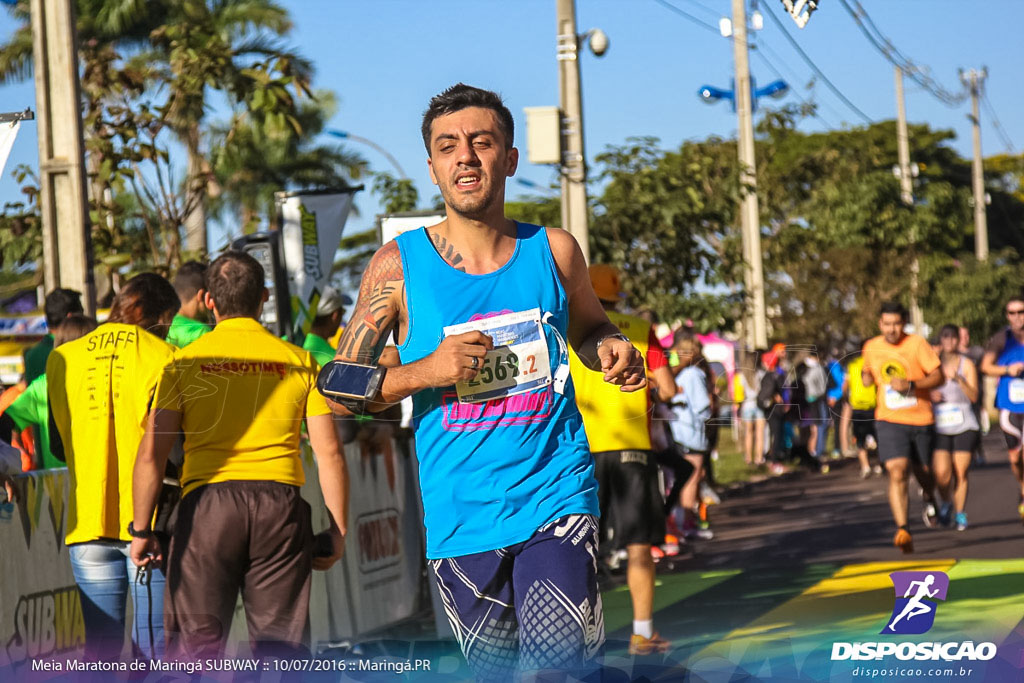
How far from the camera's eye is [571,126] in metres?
11.6

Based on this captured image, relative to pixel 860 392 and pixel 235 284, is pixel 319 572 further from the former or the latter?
pixel 860 392

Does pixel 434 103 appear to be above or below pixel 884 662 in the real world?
above

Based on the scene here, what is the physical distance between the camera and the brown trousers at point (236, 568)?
5.14m

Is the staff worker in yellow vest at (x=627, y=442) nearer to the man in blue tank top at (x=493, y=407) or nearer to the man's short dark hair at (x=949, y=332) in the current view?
the man in blue tank top at (x=493, y=407)

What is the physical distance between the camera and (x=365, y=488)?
8141 millimetres

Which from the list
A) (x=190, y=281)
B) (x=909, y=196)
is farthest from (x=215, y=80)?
(x=909, y=196)

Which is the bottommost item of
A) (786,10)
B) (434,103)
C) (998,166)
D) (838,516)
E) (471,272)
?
(838,516)

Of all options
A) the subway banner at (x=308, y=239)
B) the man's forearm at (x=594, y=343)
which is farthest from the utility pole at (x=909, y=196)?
the man's forearm at (x=594, y=343)

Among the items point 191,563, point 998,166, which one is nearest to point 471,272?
point 191,563

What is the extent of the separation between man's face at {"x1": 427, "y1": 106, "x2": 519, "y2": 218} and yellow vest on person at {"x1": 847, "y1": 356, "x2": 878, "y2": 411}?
782 cm

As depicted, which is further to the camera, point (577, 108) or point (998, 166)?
point (998, 166)

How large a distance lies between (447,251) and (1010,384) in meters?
9.29

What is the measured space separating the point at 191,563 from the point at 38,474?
87cm

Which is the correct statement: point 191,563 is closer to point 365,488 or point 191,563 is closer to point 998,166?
point 365,488
